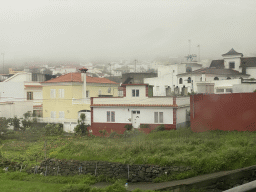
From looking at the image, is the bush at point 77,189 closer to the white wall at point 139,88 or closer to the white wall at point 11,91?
the white wall at point 139,88

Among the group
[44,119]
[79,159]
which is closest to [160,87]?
[44,119]

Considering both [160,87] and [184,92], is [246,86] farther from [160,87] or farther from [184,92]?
[160,87]

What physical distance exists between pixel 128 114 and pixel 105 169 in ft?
38.7

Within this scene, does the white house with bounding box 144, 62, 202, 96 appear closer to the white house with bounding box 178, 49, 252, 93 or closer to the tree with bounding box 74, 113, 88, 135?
the white house with bounding box 178, 49, 252, 93

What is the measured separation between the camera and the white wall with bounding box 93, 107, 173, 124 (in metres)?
26.8

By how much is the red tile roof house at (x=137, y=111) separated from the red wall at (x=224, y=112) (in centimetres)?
356

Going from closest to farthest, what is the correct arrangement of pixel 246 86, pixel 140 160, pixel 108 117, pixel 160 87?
pixel 140 160 → pixel 246 86 → pixel 108 117 → pixel 160 87

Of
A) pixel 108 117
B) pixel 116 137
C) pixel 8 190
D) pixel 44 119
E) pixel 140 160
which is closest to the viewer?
pixel 8 190

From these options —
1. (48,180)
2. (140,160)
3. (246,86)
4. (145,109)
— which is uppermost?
(246,86)

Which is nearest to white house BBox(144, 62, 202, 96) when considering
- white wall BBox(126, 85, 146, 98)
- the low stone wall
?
white wall BBox(126, 85, 146, 98)

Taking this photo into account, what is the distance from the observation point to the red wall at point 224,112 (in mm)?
20453

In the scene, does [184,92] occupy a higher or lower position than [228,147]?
higher

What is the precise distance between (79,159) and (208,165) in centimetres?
738

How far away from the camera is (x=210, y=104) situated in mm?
22219
